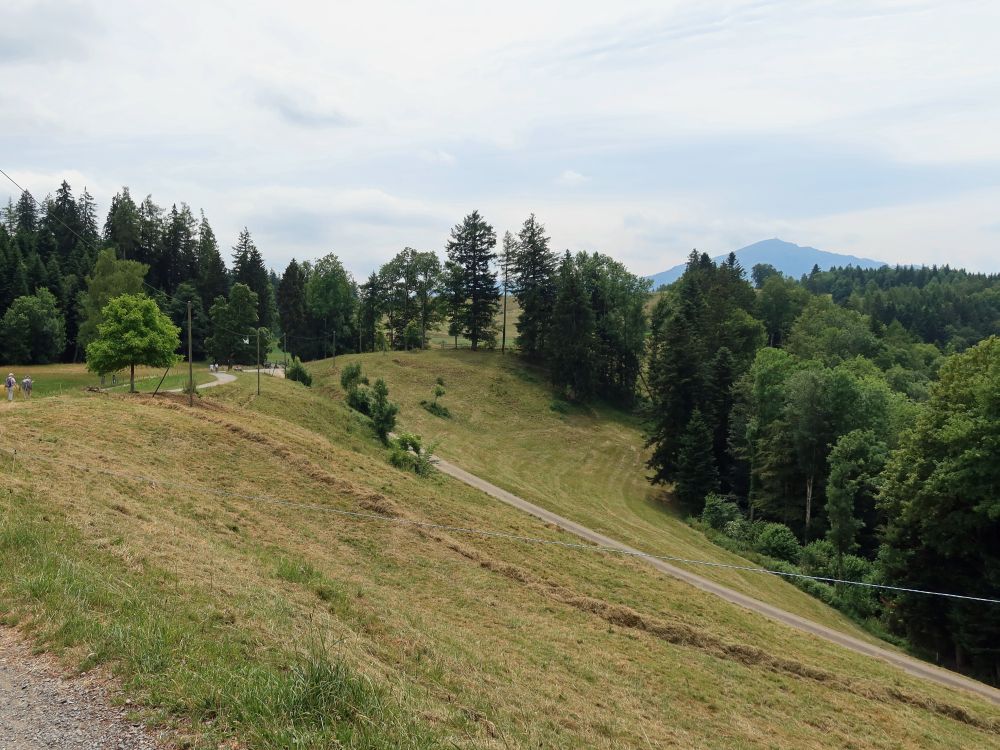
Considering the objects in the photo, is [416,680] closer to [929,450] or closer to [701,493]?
[929,450]

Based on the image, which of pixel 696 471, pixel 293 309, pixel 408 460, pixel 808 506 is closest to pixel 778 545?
pixel 808 506

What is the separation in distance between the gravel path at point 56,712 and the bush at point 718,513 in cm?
4345

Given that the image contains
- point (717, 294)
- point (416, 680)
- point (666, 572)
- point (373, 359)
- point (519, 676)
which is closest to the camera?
point (416, 680)

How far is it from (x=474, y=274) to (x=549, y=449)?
97.7 feet

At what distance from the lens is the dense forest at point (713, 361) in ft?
93.2

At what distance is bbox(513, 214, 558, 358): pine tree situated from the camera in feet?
255

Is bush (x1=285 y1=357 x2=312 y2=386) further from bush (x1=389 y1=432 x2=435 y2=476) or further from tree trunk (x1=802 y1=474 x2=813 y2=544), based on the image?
tree trunk (x1=802 y1=474 x2=813 y2=544)

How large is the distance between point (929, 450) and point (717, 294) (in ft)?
185

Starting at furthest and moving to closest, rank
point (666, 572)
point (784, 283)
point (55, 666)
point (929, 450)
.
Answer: point (784, 283) < point (929, 450) < point (666, 572) < point (55, 666)

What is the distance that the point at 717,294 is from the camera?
8344cm

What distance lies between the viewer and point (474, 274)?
259 feet

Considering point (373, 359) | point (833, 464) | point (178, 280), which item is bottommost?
point (833, 464)

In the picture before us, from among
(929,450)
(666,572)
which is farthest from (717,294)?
(666,572)

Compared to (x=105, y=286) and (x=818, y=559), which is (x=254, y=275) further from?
(x=818, y=559)
